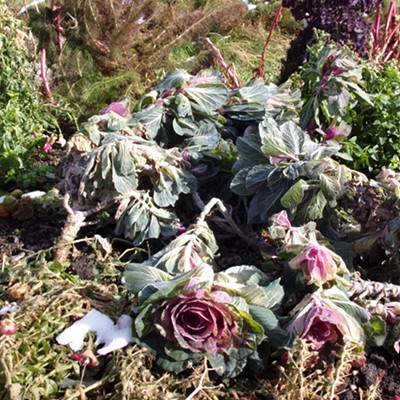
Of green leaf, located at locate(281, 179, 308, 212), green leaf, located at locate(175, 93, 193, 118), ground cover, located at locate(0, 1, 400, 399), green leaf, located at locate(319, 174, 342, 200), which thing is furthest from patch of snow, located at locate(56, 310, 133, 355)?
green leaf, located at locate(175, 93, 193, 118)

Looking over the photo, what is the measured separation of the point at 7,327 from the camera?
1.55m

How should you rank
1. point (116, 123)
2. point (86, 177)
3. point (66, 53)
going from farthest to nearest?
point (66, 53), point (116, 123), point (86, 177)

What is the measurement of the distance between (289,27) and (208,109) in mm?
5127

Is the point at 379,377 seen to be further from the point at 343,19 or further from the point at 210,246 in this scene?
the point at 343,19

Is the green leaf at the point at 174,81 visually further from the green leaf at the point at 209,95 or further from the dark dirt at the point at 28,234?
the dark dirt at the point at 28,234

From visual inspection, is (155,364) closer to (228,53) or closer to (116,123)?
(116,123)

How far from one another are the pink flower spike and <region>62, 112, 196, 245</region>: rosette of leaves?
0.79m

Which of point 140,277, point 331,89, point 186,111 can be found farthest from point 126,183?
point 331,89

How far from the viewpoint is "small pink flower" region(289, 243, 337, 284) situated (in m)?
1.72

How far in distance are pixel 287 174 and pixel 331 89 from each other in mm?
599

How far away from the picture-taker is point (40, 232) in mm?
2562

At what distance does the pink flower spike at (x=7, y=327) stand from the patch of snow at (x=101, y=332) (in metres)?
0.13

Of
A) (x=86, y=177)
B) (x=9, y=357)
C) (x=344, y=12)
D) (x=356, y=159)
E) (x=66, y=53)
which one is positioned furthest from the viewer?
(x=66, y=53)

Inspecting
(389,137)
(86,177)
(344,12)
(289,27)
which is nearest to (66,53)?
(344,12)
